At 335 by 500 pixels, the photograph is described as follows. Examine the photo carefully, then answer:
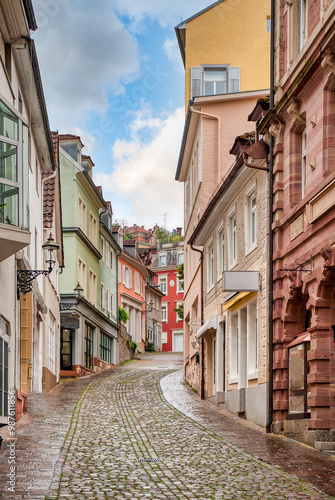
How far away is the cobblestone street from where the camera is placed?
10156 mm

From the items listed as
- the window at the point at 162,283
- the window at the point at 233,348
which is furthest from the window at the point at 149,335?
the window at the point at 233,348

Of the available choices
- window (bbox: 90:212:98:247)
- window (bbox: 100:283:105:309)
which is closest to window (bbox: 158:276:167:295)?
window (bbox: 100:283:105:309)

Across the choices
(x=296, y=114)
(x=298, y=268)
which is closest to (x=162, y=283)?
(x=296, y=114)

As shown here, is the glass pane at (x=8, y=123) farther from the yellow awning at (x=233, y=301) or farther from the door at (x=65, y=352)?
the door at (x=65, y=352)

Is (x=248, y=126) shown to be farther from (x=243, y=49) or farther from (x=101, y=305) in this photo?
(x=101, y=305)

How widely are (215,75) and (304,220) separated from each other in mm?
18998

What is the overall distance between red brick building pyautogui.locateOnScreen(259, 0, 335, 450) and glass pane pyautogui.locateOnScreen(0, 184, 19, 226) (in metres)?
5.35

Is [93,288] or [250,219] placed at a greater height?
[250,219]

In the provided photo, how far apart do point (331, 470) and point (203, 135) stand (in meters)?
20.4

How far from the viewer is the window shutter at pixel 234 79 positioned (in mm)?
33188

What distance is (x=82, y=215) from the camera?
4212 centimetres

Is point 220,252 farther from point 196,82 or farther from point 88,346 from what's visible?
point 88,346

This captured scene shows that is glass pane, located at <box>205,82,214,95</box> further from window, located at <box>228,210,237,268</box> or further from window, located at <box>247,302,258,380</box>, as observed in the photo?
window, located at <box>247,302,258,380</box>

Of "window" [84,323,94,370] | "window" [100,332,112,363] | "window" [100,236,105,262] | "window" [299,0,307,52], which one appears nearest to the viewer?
"window" [299,0,307,52]
